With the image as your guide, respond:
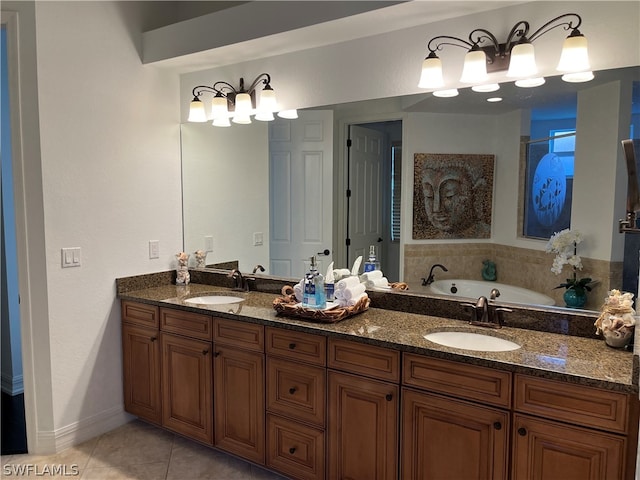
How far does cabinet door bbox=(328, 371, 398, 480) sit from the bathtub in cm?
67

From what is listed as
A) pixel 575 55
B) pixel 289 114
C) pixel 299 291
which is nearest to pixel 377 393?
pixel 299 291

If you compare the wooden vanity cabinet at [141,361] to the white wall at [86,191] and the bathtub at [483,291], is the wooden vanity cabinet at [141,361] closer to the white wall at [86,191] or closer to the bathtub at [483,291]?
the white wall at [86,191]

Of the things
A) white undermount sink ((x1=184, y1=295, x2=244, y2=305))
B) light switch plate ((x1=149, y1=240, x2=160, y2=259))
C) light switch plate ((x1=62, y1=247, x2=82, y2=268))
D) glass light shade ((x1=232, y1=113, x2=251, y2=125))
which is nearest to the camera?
light switch plate ((x1=62, y1=247, x2=82, y2=268))

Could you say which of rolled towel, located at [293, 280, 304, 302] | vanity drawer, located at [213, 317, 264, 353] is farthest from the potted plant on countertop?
vanity drawer, located at [213, 317, 264, 353]

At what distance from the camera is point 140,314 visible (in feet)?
9.53

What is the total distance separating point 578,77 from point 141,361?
111 inches

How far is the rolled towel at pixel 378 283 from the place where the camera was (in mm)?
2611

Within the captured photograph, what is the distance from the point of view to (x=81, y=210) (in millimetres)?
2771

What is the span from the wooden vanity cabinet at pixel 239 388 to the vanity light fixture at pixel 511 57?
1.54 m

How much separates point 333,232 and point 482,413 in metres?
1.35

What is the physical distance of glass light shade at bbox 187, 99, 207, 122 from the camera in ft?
10.1

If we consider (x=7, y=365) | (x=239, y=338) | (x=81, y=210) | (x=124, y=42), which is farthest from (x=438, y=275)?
(x=7, y=365)

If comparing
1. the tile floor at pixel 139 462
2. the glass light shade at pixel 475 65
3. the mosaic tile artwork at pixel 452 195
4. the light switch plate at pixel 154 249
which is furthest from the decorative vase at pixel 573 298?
the light switch plate at pixel 154 249

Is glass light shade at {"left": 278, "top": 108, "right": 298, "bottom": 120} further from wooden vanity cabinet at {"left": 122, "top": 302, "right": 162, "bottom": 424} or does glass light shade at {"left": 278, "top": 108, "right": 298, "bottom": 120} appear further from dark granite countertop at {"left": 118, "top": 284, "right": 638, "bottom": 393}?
Answer: wooden vanity cabinet at {"left": 122, "top": 302, "right": 162, "bottom": 424}
